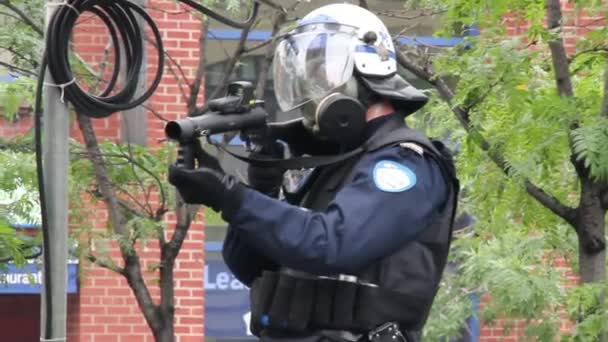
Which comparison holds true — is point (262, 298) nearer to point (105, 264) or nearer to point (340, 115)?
point (340, 115)

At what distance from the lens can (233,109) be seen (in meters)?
3.81

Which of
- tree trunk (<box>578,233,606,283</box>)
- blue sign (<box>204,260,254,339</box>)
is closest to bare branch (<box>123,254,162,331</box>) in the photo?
tree trunk (<box>578,233,606,283</box>)

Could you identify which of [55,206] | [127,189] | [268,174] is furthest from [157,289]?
[268,174]

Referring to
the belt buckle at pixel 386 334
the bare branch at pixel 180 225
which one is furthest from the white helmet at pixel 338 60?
the bare branch at pixel 180 225

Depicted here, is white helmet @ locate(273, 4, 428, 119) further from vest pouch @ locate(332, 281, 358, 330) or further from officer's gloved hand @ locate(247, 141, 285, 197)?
vest pouch @ locate(332, 281, 358, 330)

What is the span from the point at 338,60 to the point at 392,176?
1.29 ft

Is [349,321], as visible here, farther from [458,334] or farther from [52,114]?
[458,334]

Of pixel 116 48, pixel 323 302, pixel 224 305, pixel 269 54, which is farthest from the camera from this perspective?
pixel 224 305

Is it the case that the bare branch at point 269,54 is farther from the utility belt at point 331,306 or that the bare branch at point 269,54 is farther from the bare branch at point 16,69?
the utility belt at point 331,306

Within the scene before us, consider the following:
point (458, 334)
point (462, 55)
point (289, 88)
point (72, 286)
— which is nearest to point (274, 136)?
point (289, 88)

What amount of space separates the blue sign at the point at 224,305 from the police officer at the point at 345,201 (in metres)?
6.74

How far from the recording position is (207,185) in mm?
3639

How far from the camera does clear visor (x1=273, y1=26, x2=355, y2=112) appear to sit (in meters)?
3.92

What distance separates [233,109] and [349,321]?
67cm
